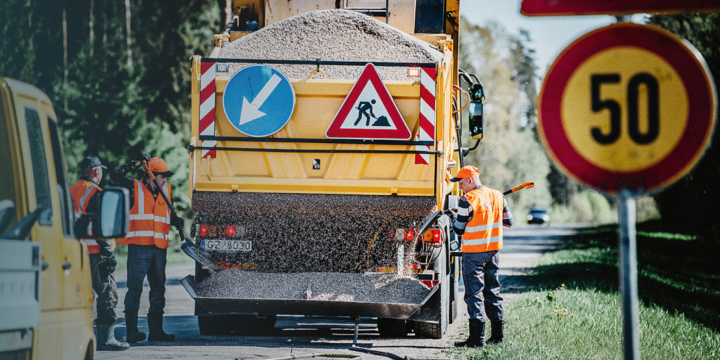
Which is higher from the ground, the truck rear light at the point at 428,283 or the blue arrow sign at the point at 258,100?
the blue arrow sign at the point at 258,100

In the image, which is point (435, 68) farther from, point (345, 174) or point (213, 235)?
point (213, 235)

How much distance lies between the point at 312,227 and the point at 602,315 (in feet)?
13.1

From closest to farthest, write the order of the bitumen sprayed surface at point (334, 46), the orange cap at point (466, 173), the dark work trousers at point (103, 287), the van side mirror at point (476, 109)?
the bitumen sprayed surface at point (334, 46)
the dark work trousers at point (103, 287)
the orange cap at point (466, 173)
the van side mirror at point (476, 109)

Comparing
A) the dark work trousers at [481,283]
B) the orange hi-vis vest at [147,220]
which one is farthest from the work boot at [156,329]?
the dark work trousers at [481,283]

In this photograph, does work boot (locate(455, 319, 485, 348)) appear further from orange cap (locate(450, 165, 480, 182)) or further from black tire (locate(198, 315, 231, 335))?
black tire (locate(198, 315, 231, 335))

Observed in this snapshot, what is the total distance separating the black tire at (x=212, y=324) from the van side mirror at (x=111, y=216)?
4828 mm

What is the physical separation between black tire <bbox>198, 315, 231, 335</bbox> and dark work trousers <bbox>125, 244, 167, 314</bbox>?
43cm

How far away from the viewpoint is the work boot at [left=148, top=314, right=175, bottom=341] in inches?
332

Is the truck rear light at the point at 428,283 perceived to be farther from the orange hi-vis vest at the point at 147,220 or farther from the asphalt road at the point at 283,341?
the orange hi-vis vest at the point at 147,220

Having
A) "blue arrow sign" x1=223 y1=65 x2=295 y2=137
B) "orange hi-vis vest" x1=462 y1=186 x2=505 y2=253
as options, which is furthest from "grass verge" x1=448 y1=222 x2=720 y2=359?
"blue arrow sign" x1=223 y1=65 x2=295 y2=137

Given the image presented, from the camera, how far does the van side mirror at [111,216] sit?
394 cm

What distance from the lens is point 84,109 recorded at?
75.9 feet

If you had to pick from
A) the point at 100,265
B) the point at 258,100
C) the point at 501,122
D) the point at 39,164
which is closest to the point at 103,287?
the point at 100,265

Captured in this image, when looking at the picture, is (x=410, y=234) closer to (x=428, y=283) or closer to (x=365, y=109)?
(x=428, y=283)
